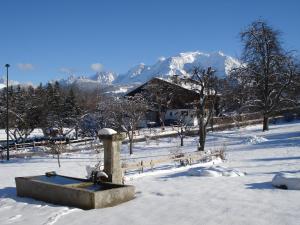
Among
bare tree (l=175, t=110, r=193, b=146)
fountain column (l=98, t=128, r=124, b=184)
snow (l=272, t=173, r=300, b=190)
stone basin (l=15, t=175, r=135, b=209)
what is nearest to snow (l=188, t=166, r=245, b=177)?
snow (l=272, t=173, r=300, b=190)

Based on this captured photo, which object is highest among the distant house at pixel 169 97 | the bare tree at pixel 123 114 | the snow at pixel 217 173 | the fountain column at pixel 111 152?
the distant house at pixel 169 97

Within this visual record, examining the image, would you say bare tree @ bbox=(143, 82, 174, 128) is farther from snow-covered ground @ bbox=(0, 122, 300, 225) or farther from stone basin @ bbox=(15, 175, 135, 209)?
stone basin @ bbox=(15, 175, 135, 209)

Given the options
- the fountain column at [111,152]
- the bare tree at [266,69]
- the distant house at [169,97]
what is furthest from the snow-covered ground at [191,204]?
the distant house at [169,97]

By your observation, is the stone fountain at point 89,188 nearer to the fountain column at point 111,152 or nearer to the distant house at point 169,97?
the fountain column at point 111,152

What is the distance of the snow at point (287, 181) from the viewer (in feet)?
36.9

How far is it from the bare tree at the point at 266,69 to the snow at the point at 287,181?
1063 inches

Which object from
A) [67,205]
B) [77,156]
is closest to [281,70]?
[77,156]

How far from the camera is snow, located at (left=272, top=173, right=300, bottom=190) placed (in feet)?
36.9

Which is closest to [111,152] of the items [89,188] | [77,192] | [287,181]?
[89,188]

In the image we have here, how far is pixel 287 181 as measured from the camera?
1140 centimetres

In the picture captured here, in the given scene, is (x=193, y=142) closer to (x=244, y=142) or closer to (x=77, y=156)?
(x=244, y=142)

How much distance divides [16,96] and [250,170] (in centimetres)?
4501

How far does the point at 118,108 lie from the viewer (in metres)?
43.7

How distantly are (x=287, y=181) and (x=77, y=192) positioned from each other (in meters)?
5.38
